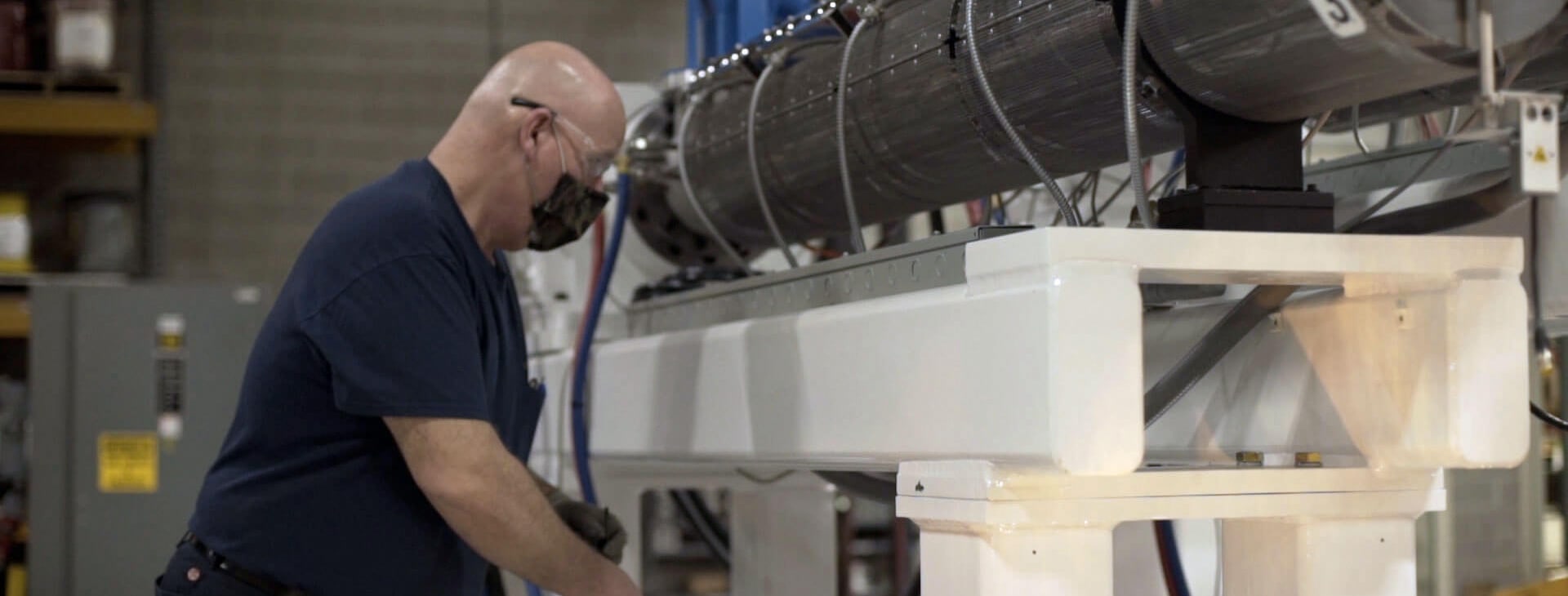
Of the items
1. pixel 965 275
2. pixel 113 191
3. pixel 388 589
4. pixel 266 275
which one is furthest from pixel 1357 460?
pixel 266 275

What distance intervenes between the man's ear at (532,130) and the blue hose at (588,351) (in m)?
0.44

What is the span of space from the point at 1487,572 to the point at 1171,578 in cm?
396

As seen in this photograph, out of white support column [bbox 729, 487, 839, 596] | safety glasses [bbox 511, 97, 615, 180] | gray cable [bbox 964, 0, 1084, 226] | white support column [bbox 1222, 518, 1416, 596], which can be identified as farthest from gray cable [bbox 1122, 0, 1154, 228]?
white support column [bbox 729, 487, 839, 596]

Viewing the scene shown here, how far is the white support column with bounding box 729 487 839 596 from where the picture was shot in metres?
2.97

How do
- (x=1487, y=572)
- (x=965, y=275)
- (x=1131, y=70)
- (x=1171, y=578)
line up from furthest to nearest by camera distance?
(x=1487, y=572), (x=1171, y=578), (x=965, y=275), (x=1131, y=70)

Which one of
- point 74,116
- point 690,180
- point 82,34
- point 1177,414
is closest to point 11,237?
point 74,116

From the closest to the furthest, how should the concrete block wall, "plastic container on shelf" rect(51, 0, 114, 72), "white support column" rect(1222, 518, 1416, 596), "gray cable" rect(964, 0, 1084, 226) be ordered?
"white support column" rect(1222, 518, 1416, 596)
"gray cable" rect(964, 0, 1084, 226)
"plastic container on shelf" rect(51, 0, 114, 72)
the concrete block wall

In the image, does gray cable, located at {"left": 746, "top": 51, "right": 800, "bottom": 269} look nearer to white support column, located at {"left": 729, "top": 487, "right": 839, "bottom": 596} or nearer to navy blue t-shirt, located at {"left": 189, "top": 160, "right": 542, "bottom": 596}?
navy blue t-shirt, located at {"left": 189, "top": 160, "right": 542, "bottom": 596}

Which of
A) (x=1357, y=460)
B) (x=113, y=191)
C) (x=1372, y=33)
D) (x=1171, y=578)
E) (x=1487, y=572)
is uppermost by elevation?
(x=113, y=191)

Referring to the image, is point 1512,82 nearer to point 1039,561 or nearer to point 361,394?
point 1039,561

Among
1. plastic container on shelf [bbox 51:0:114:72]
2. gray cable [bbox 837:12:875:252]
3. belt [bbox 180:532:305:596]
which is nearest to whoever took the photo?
gray cable [bbox 837:12:875:252]

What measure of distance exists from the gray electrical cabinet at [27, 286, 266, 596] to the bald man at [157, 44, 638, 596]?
91.7 inches

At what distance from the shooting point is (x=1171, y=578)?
212 cm

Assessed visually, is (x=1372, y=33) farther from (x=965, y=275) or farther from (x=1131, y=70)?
(x=965, y=275)
